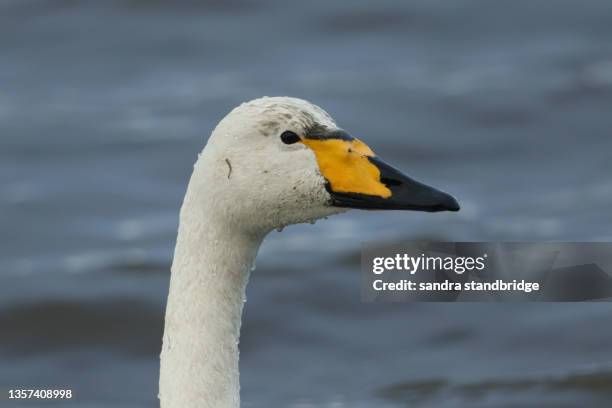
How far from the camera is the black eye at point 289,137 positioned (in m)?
5.30

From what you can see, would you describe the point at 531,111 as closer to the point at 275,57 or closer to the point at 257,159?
the point at 275,57

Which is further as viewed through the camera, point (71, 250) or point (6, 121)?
point (6, 121)

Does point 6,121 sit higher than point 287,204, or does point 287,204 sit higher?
point 6,121

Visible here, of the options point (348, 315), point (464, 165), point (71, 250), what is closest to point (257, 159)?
point (348, 315)

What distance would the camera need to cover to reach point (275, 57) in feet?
49.2

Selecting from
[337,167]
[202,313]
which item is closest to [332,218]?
[202,313]

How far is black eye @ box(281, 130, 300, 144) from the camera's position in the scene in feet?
17.4

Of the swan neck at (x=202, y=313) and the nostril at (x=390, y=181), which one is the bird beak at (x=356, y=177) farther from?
the swan neck at (x=202, y=313)

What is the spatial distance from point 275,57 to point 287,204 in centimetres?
977

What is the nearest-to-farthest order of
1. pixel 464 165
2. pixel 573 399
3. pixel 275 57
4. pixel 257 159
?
pixel 257 159
pixel 573 399
pixel 464 165
pixel 275 57

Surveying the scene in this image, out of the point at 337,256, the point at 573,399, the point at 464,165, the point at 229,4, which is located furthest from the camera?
the point at 229,4

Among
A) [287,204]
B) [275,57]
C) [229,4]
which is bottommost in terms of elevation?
[287,204]

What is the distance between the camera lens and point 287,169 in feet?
17.4

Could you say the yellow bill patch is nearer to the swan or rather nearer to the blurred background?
the swan
